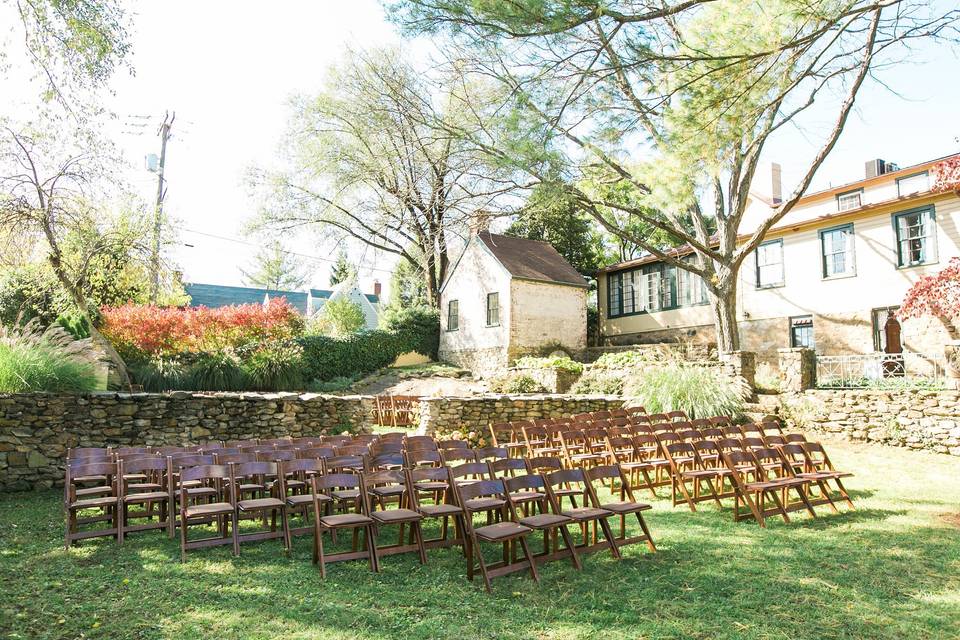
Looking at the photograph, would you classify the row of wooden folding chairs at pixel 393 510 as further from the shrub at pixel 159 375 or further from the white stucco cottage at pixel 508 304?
the white stucco cottage at pixel 508 304

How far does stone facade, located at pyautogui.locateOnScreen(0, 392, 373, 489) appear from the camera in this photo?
817 centimetres

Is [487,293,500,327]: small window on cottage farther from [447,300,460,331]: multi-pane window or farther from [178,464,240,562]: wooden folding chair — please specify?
[178,464,240,562]: wooden folding chair

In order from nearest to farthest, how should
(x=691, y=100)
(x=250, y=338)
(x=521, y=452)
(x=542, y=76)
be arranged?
(x=542, y=76) < (x=691, y=100) < (x=521, y=452) < (x=250, y=338)

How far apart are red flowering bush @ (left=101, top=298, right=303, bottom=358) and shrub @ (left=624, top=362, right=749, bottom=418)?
10.3 metres

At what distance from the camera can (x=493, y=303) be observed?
72.0 ft

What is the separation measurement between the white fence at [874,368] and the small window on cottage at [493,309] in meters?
9.99

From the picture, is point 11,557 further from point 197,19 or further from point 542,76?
point 542,76

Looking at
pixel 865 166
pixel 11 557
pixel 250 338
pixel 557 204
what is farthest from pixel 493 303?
pixel 11 557

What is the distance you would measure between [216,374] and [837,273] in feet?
53.2

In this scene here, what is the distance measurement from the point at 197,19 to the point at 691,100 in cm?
548

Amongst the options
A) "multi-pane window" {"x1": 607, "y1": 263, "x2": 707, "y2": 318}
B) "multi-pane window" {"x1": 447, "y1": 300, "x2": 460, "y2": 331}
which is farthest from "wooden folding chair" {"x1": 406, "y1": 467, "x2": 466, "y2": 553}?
"multi-pane window" {"x1": 447, "y1": 300, "x2": 460, "y2": 331}

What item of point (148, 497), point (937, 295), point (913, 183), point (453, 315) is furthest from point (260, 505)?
point (913, 183)

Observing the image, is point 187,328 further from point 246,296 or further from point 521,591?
point 246,296

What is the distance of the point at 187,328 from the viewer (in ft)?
52.0
